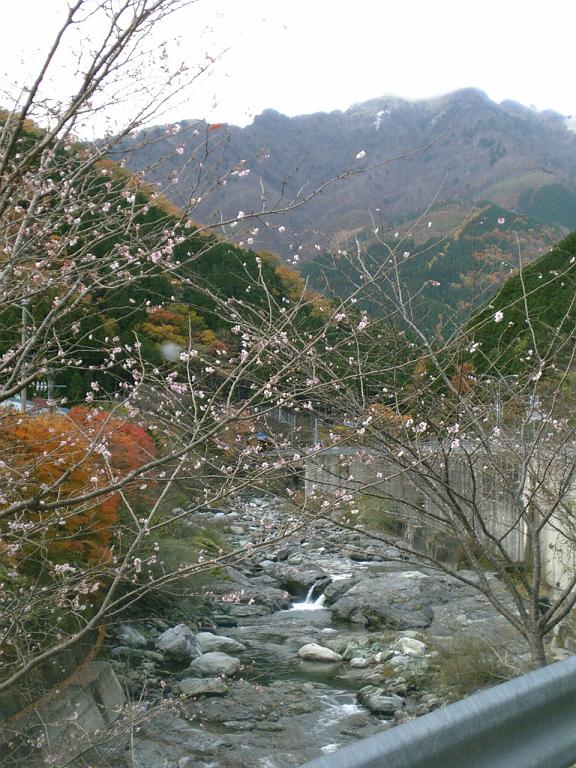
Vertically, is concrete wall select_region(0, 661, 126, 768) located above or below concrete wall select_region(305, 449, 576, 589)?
below

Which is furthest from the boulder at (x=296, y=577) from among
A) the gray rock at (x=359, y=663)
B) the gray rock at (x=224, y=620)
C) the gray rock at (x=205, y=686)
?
the gray rock at (x=205, y=686)

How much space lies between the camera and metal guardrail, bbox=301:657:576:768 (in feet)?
4.20

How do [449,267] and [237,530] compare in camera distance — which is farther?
[237,530]

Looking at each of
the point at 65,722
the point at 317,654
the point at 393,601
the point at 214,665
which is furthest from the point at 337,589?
the point at 65,722

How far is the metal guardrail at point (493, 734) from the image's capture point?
128 cm

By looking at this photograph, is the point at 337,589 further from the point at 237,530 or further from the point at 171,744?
the point at 171,744

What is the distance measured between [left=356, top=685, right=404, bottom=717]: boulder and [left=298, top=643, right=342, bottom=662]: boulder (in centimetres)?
175

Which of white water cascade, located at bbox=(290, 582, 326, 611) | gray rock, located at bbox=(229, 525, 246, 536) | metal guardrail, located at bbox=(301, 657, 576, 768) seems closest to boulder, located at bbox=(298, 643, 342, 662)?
white water cascade, located at bbox=(290, 582, 326, 611)

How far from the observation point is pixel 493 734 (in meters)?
1.54

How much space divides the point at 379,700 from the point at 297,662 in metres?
2.57

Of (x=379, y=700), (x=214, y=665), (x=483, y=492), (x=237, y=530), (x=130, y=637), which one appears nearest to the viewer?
(x=483, y=492)

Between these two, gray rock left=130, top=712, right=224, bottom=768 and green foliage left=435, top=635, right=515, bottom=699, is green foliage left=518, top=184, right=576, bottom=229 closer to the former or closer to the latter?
green foliage left=435, top=635, right=515, bottom=699

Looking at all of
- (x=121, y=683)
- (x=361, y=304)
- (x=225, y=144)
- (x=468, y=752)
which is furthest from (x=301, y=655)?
(x=468, y=752)

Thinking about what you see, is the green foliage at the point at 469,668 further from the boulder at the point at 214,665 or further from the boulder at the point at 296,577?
the boulder at the point at 296,577
